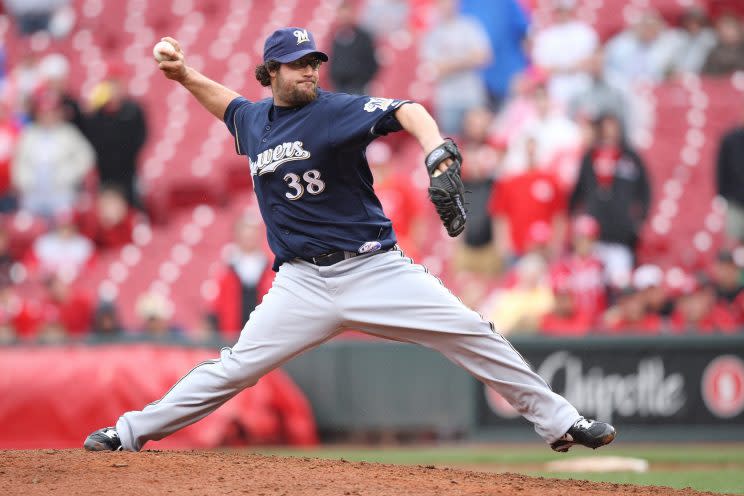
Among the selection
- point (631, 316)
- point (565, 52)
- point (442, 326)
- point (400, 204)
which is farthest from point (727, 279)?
point (442, 326)

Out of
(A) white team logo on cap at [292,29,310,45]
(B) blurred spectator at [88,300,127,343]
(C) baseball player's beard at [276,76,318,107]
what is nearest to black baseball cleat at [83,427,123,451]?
(C) baseball player's beard at [276,76,318,107]

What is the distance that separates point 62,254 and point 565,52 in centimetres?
563

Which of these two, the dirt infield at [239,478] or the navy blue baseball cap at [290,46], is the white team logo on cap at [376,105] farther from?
the dirt infield at [239,478]

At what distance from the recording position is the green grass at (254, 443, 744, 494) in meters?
7.27

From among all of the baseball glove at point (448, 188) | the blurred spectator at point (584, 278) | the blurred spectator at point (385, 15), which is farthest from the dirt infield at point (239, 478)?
the blurred spectator at point (385, 15)

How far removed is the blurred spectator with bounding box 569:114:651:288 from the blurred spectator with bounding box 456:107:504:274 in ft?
2.62

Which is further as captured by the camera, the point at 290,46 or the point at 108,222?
the point at 108,222

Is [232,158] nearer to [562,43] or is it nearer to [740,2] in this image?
[562,43]

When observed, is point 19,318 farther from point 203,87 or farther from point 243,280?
point 203,87

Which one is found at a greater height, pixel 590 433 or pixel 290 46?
pixel 290 46

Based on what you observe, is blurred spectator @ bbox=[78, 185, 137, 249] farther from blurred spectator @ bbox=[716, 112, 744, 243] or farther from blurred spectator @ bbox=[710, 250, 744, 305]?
blurred spectator @ bbox=[710, 250, 744, 305]

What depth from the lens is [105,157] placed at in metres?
13.7

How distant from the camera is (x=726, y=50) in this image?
13.0 metres

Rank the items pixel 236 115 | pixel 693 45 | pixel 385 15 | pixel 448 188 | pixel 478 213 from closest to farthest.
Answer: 1. pixel 448 188
2. pixel 236 115
3. pixel 478 213
4. pixel 693 45
5. pixel 385 15
